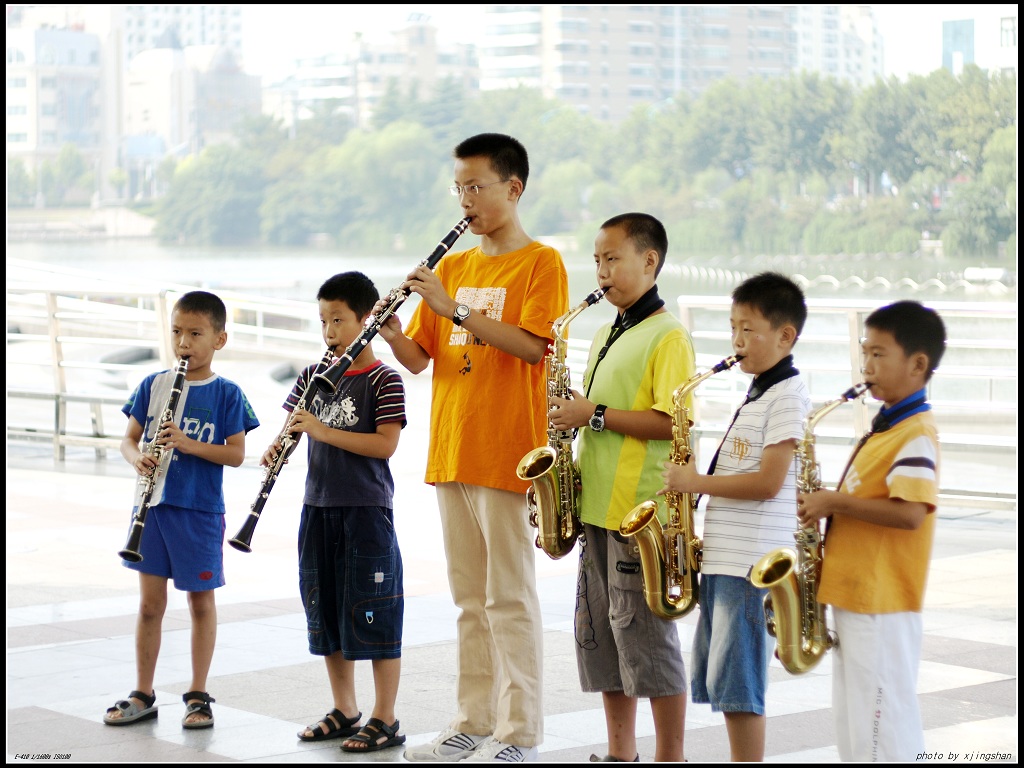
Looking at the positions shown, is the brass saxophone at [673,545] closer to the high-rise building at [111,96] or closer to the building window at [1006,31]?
the building window at [1006,31]

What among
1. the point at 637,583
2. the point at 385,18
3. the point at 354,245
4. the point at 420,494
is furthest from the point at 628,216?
the point at 385,18

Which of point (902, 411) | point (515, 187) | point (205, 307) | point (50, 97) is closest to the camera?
point (902, 411)

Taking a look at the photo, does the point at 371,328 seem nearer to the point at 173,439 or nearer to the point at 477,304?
the point at 477,304

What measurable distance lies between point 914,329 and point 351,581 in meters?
1.75

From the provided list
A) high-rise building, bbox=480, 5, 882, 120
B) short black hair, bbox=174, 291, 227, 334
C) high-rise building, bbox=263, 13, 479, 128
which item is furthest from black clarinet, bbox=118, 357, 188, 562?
high-rise building, bbox=480, 5, 882, 120

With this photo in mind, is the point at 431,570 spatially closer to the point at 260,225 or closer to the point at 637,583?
the point at 637,583

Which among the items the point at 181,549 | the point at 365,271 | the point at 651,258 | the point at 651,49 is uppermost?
the point at 651,49

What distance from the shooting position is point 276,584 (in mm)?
6305

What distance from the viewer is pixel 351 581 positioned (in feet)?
12.9

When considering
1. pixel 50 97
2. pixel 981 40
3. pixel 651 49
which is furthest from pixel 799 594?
pixel 651 49

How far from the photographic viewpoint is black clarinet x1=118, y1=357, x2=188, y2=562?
405cm

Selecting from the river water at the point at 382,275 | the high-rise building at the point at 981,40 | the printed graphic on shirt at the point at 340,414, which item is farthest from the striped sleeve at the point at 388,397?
the high-rise building at the point at 981,40

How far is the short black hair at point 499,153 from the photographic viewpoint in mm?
3830

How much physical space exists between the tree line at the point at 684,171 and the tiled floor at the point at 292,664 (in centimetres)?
5042
